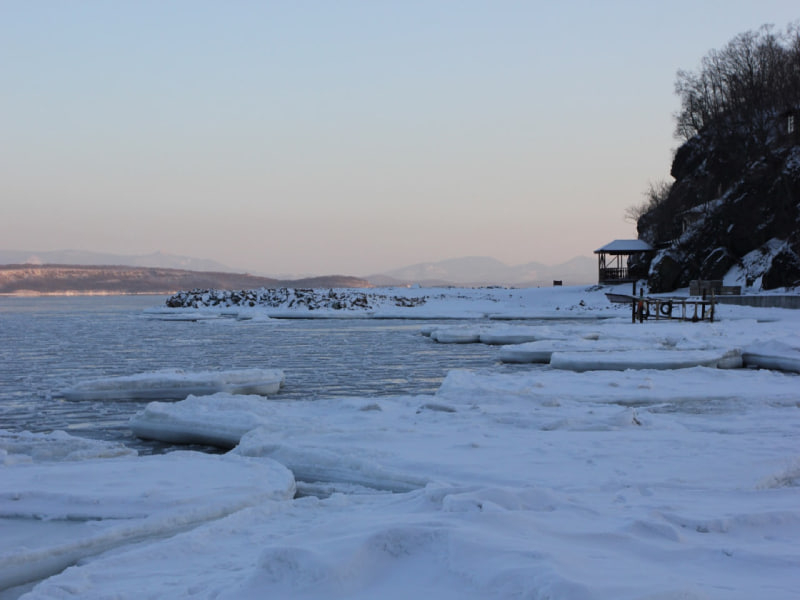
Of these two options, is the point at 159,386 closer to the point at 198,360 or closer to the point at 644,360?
the point at 198,360

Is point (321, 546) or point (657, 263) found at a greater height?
point (657, 263)

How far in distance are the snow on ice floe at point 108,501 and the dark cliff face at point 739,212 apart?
37275 millimetres

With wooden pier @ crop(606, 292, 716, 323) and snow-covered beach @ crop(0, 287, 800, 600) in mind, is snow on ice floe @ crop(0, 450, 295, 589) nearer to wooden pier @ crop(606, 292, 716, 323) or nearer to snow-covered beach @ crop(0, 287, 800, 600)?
snow-covered beach @ crop(0, 287, 800, 600)

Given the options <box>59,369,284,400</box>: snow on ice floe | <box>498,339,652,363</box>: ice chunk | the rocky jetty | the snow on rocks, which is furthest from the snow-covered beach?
the rocky jetty

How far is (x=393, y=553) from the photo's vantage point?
4.32m

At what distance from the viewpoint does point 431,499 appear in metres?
5.62

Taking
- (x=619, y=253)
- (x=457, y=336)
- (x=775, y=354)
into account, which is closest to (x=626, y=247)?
(x=619, y=253)

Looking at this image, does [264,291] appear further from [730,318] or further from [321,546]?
[321,546]

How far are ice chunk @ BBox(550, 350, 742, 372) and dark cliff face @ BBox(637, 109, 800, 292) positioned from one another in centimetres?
2323

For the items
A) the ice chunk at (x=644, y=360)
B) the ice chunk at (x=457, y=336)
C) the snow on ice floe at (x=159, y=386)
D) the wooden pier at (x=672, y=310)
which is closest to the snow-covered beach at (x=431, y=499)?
the snow on ice floe at (x=159, y=386)

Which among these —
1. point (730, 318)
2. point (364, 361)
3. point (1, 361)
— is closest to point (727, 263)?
point (730, 318)

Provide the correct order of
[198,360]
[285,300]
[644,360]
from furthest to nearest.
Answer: [285,300] < [198,360] < [644,360]

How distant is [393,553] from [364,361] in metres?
15.5

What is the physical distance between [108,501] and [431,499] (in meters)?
2.75
